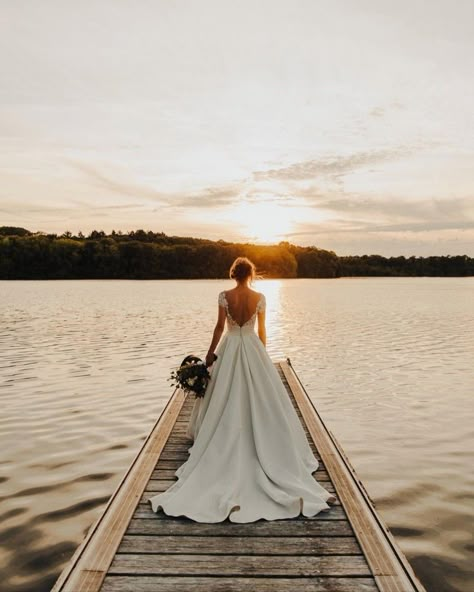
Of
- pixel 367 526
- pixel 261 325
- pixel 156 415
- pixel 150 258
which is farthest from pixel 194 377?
pixel 150 258

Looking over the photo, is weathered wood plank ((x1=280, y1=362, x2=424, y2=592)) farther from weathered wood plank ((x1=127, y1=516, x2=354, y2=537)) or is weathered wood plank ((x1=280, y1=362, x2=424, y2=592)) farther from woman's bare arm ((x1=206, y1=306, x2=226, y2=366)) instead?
woman's bare arm ((x1=206, y1=306, x2=226, y2=366))

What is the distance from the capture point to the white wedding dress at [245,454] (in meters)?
5.70

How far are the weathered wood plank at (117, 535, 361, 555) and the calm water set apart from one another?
4.29 feet

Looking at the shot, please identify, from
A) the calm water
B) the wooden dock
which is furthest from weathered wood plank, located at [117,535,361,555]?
the calm water

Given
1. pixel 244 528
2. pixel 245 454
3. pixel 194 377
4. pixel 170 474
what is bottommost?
pixel 170 474

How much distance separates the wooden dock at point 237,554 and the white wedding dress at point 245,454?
17 centimetres

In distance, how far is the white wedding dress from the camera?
570cm

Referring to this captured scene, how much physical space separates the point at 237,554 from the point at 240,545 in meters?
0.16

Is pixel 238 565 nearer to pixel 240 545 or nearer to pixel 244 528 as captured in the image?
pixel 240 545

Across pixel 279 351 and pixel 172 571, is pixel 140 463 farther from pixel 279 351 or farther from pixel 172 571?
pixel 279 351

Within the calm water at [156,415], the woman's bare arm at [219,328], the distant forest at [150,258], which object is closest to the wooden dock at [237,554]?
the calm water at [156,415]

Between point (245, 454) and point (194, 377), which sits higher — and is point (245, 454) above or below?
below

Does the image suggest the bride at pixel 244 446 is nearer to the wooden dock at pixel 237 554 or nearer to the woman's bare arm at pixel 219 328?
the woman's bare arm at pixel 219 328

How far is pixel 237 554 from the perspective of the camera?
487 cm
